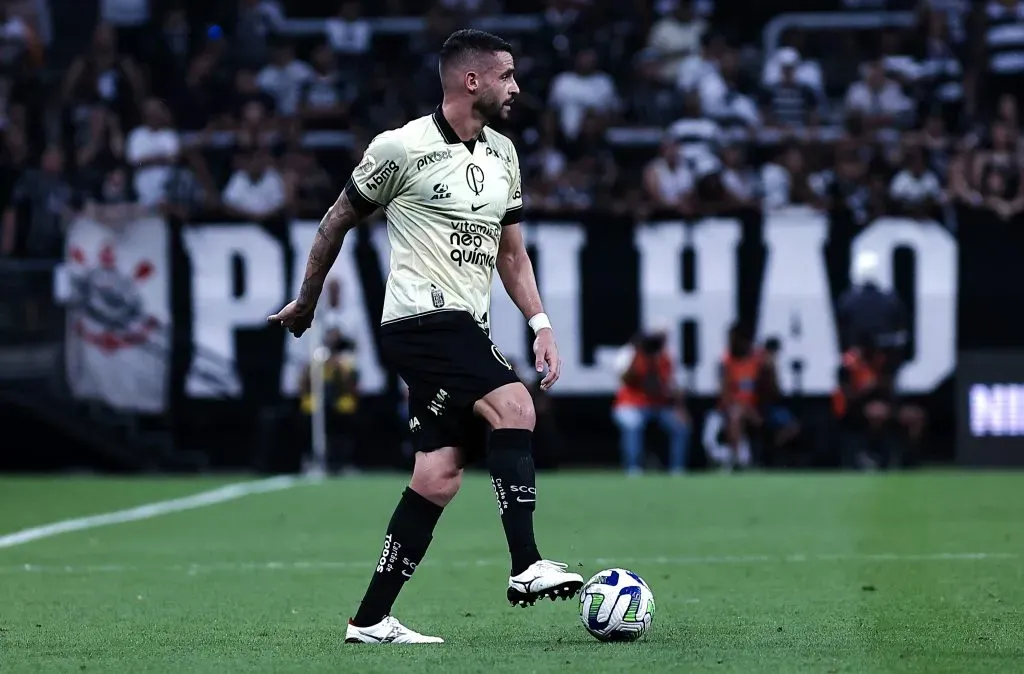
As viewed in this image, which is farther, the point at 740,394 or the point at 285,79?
the point at 285,79

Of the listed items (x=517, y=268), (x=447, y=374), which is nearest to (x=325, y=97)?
(x=517, y=268)

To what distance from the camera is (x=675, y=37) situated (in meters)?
23.7

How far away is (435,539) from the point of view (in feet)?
39.4

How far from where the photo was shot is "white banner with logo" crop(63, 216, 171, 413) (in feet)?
67.3

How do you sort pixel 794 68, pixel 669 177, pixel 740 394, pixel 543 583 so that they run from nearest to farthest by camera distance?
pixel 543 583, pixel 740 394, pixel 669 177, pixel 794 68

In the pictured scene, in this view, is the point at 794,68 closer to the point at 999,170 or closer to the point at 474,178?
the point at 999,170

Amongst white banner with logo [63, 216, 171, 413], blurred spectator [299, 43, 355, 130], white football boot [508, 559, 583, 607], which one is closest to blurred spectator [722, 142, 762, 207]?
blurred spectator [299, 43, 355, 130]

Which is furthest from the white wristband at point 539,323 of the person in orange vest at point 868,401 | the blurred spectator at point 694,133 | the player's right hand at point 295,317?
the blurred spectator at point 694,133

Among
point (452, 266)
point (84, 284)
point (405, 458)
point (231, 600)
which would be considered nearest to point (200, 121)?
point (84, 284)

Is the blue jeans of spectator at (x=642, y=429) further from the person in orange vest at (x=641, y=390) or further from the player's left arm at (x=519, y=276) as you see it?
the player's left arm at (x=519, y=276)

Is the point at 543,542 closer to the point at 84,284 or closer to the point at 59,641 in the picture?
the point at 59,641

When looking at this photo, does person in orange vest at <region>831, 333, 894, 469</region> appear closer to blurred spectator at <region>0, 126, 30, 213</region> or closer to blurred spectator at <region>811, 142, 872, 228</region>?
blurred spectator at <region>811, 142, 872, 228</region>

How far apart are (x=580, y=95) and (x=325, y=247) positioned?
1620cm

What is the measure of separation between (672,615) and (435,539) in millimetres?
4515
